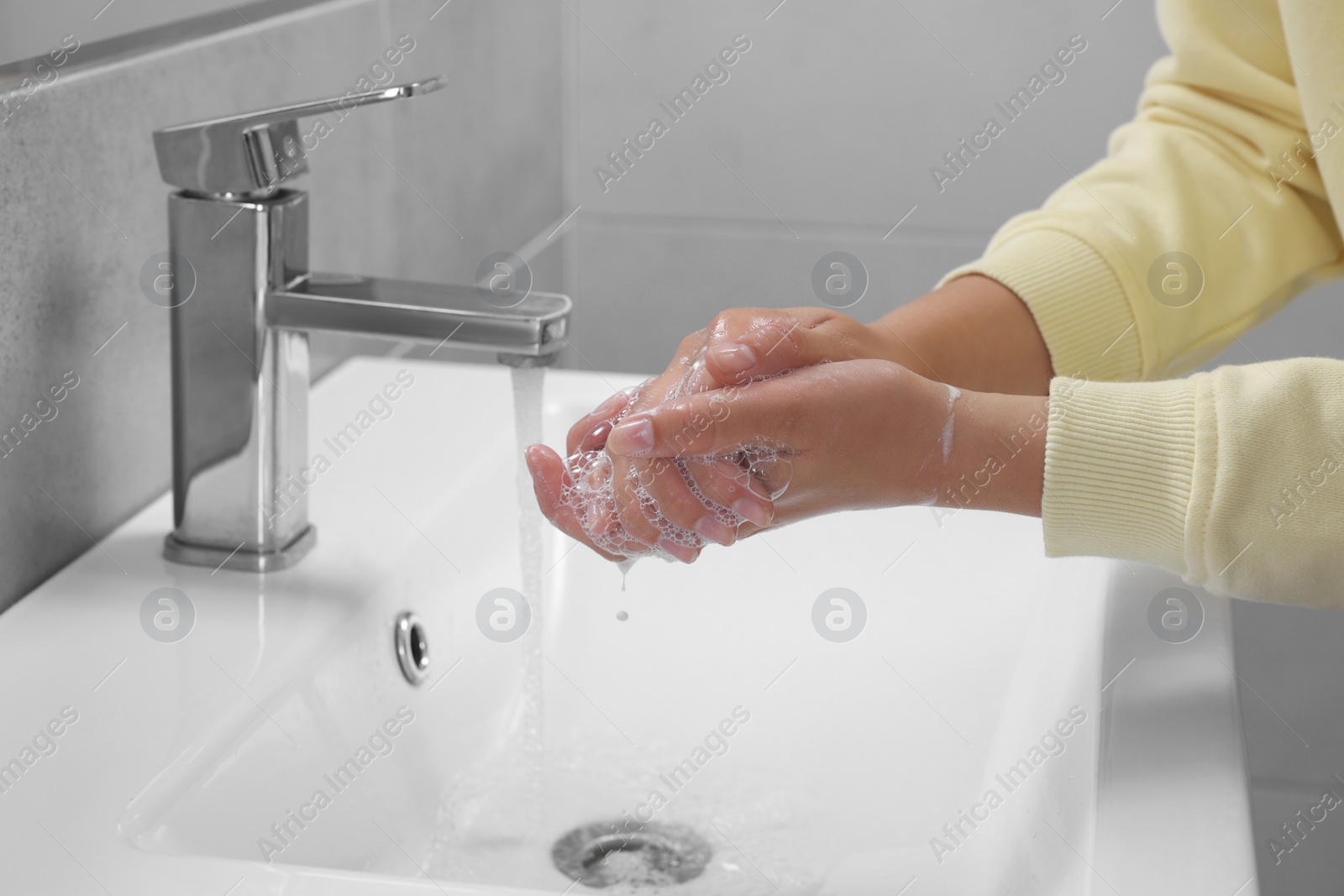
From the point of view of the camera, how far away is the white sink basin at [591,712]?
413mm

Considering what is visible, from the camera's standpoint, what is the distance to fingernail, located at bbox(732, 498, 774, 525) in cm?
47

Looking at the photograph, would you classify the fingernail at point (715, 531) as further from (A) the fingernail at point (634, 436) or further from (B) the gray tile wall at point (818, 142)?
(B) the gray tile wall at point (818, 142)

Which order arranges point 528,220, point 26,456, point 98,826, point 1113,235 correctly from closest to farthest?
point 98,826, point 26,456, point 1113,235, point 528,220

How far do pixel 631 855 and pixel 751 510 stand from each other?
15cm

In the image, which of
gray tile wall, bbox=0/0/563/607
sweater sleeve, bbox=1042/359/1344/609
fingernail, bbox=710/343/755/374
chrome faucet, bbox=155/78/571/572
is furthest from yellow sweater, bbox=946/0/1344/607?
gray tile wall, bbox=0/0/563/607

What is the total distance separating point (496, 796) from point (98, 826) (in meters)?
0.18

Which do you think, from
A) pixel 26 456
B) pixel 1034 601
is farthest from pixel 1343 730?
pixel 26 456

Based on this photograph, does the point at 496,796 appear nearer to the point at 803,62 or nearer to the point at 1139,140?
the point at 1139,140

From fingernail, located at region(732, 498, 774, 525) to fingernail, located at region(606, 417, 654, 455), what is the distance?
36 mm

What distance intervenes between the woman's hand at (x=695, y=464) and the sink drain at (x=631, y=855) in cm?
11

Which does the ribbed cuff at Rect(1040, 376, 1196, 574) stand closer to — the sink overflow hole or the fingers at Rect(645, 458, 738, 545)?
the fingers at Rect(645, 458, 738, 545)

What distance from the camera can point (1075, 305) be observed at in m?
0.61

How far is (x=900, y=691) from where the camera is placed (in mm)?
590

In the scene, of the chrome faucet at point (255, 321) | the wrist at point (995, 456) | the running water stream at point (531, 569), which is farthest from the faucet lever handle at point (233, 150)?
the wrist at point (995, 456)
